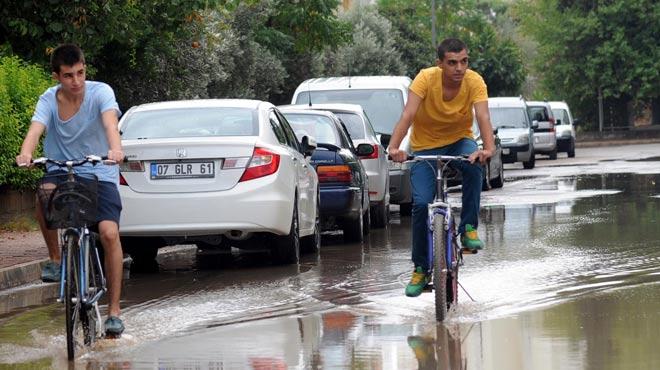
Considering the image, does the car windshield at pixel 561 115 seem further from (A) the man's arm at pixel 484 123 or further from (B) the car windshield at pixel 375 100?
(A) the man's arm at pixel 484 123

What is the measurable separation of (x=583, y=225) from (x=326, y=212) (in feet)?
10.2

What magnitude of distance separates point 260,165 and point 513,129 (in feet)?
84.7

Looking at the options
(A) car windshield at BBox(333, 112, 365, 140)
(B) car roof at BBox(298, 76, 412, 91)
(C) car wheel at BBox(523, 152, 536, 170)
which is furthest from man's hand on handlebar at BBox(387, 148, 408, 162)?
(C) car wheel at BBox(523, 152, 536, 170)

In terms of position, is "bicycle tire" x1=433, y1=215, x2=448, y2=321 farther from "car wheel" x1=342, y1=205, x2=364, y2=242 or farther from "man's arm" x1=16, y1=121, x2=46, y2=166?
"car wheel" x1=342, y1=205, x2=364, y2=242

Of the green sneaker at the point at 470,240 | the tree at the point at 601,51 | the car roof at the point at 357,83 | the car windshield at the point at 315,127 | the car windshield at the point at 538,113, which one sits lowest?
the green sneaker at the point at 470,240

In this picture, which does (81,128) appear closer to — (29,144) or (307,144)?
A: (29,144)

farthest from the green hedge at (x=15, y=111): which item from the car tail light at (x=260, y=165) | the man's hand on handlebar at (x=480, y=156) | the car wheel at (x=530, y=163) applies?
the car wheel at (x=530, y=163)

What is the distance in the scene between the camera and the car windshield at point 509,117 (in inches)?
1511

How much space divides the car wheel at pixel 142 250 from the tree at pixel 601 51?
173ft

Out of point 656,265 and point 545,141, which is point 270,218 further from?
point 545,141

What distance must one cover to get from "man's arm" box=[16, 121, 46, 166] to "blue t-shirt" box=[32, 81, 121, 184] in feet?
0.34

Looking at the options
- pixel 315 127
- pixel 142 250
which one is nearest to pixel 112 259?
pixel 142 250

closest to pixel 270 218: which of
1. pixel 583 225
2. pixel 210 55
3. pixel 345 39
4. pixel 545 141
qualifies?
pixel 583 225

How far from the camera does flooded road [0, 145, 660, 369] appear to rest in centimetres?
820
